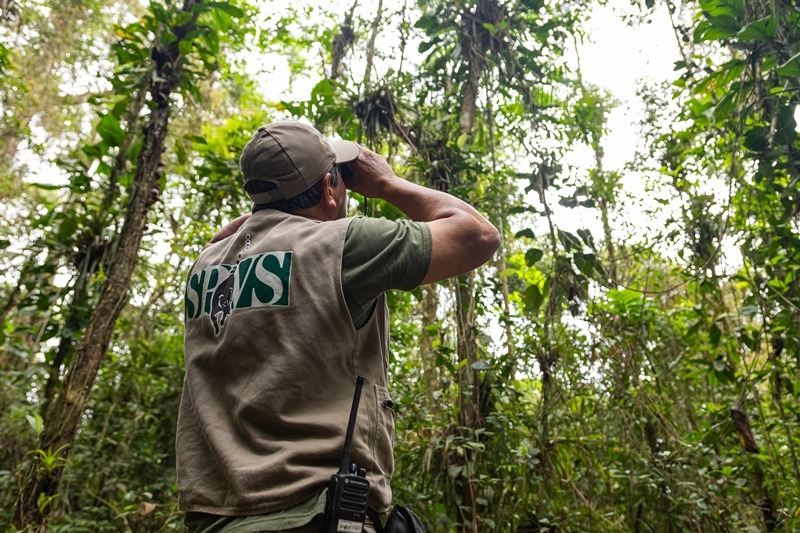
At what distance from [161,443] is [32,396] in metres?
2.14

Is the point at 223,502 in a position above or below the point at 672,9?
below

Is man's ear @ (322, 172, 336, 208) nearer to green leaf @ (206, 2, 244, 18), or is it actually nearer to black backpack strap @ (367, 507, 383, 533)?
black backpack strap @ (367, 507, 383, 533)

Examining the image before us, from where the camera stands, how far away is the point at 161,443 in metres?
4.63

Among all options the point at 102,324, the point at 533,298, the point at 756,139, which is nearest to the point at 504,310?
the point at 533,298

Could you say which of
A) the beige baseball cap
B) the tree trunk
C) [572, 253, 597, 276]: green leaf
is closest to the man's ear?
the beige baseball cap

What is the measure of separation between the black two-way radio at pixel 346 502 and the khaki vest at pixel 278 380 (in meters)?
0.04

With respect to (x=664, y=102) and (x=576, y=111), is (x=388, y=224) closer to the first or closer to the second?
(x=576, y=111)

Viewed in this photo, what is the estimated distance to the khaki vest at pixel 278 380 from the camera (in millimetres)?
1081

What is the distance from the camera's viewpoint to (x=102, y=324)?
9.36ft

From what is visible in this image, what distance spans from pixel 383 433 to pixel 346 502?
7.1 inches

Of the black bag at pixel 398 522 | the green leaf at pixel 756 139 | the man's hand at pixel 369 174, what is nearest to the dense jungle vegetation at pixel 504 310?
the green leaf at pixel 756 139

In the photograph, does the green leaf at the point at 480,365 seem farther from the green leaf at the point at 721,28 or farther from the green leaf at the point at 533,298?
the green leaf at the point at 721,28

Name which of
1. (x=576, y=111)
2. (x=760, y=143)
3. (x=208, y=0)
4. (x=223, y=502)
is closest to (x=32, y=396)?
(x=208, y=0)

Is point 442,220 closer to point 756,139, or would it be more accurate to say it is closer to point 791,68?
point 791,68
